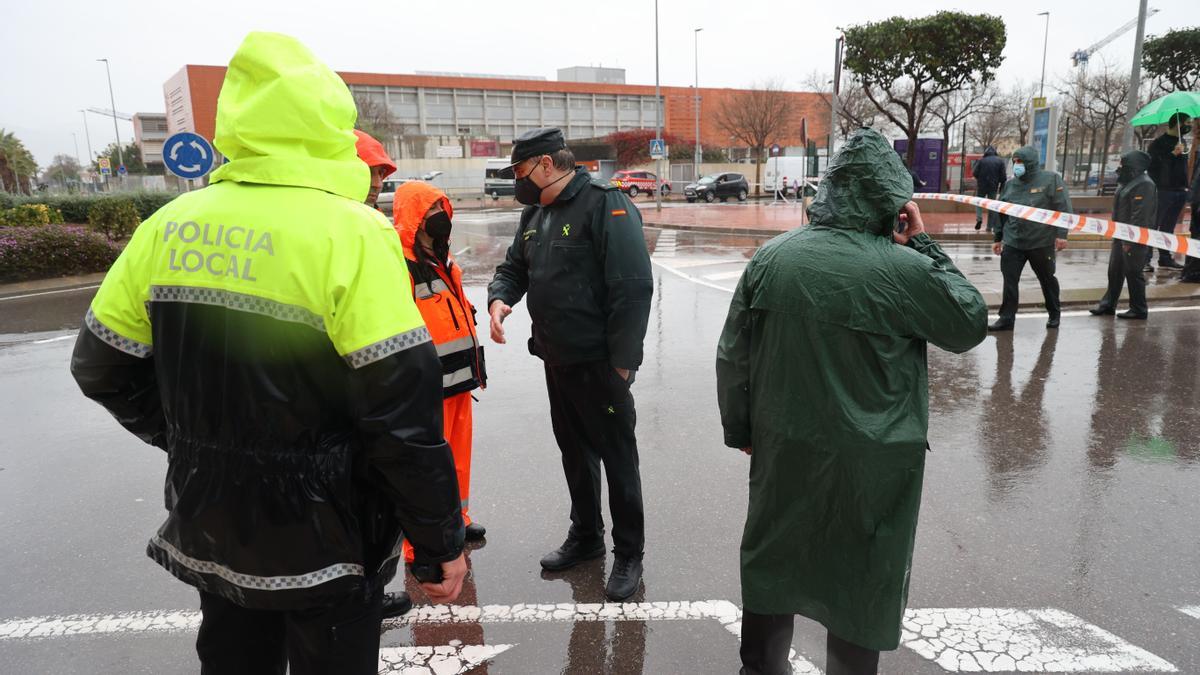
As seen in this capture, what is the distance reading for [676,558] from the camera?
3625 mm

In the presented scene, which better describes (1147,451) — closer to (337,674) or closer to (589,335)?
(589,335)

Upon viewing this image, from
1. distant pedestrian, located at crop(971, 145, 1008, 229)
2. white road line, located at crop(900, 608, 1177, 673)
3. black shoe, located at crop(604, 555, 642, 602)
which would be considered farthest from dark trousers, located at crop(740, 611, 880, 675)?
distant pedestrian, located at crop(971, 145, 1008, 229)

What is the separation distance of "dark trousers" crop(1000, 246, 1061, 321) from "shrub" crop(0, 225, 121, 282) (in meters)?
15.1

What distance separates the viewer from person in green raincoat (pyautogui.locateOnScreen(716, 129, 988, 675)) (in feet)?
7.13

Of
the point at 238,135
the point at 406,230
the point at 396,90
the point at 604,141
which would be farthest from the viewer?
the point at 396,90

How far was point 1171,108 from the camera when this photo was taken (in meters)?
9.12

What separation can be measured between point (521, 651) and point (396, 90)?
286 ft

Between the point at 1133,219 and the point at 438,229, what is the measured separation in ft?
26.9

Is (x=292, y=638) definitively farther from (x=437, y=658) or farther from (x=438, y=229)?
(x=438, y=229)

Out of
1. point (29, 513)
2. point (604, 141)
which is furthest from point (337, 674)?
point (604, 141)

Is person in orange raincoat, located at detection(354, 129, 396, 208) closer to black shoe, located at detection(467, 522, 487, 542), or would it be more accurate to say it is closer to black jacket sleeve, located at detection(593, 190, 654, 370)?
black jacket sleeve, located at detection(593, 190, 654, 370)

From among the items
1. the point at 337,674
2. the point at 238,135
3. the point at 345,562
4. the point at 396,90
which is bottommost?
the point at 337,674

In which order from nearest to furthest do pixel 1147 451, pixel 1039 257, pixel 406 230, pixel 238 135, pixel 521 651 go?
pixel 238 135
pixel 521 651
pixel 406 230
pixel 1147 451
pixel 1039 257

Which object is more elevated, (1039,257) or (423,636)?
(1039,257)
